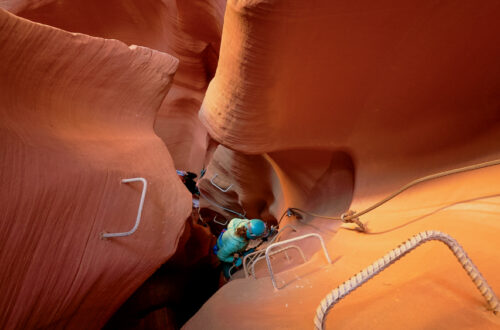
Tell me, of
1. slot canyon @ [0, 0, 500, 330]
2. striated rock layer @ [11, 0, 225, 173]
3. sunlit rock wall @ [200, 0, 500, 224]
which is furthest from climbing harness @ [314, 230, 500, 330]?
striated rock layer @ [11, 0, 225, 173]

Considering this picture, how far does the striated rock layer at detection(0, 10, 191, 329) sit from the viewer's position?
3.11 feet

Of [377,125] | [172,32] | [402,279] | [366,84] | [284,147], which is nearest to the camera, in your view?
[402,279]

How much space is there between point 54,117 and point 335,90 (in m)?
1.48

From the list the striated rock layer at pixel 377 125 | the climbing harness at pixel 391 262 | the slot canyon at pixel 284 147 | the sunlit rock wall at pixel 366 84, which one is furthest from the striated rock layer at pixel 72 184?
the climbing harness at pixel 391 262

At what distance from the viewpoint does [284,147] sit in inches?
73.9

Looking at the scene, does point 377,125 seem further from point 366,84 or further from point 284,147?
point 284,147

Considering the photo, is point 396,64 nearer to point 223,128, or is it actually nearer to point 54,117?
point 223,128

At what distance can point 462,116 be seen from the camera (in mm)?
1307

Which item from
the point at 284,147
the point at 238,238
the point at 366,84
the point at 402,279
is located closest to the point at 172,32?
the point at 284,147

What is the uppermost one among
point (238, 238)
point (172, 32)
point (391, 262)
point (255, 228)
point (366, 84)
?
point (172, 32)

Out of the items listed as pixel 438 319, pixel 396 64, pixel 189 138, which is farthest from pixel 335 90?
pixel 189 138

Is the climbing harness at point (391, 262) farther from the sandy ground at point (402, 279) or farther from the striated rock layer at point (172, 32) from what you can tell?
the striated rock layer at point (172, 32)

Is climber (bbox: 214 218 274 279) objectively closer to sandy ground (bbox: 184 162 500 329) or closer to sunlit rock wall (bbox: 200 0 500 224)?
sunlit rock wall (bbox: 200 0 500 224)

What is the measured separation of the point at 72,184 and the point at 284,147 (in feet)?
4.20
